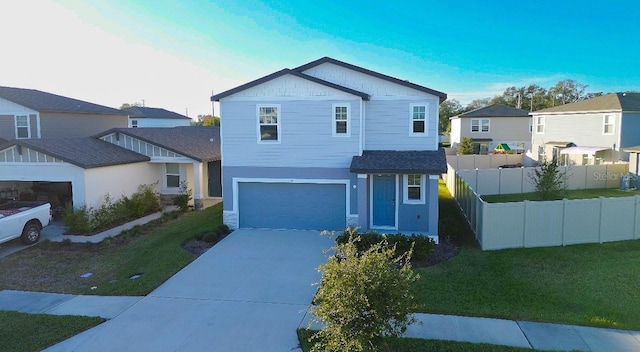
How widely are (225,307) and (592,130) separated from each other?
30.9 meters

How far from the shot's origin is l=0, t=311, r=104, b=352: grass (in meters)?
8.29

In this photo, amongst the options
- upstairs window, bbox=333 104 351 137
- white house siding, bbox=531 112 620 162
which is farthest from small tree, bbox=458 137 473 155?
upstairs window, bbox=333 104 351 137

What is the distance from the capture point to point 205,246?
49.7 ft

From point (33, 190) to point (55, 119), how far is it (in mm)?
5796

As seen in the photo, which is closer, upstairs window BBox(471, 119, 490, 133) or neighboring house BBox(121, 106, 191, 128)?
upstairs window BBox(471, 119, 490, 133)

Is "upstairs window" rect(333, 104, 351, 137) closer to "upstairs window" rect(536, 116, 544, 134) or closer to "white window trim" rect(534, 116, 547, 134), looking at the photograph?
"white window trim" rect(534, 116, 547, 134)

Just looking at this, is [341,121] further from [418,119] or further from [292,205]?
[292,205]

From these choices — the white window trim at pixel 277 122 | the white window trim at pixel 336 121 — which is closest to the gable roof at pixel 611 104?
the white window trim at pixel 336 121

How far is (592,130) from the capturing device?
31.5m

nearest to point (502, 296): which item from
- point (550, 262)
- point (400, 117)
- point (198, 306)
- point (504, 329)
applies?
point (504, 329)

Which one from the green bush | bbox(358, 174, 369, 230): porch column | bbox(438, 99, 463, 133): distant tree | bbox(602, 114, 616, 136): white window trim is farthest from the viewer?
bbox(438, 99, 463, 133): distant tree

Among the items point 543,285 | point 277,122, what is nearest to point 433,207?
point 543,285

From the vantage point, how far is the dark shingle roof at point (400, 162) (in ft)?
49.5

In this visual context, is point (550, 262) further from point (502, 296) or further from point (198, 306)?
point (198, 306)
